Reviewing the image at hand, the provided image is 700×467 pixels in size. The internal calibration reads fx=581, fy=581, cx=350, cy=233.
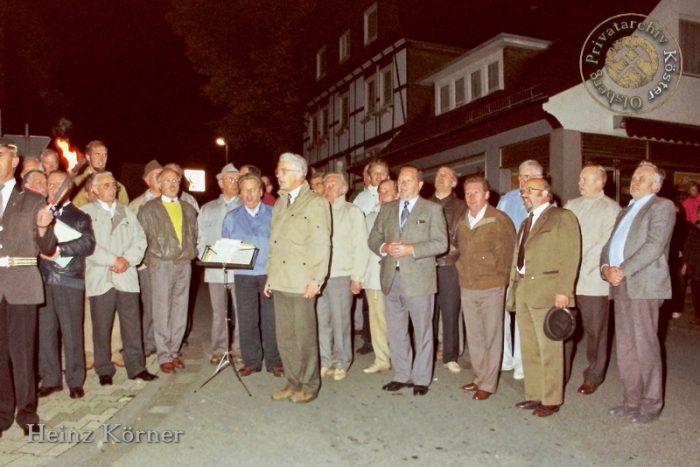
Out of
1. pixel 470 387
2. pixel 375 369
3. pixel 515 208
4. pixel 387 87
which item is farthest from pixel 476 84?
pixel 470 387

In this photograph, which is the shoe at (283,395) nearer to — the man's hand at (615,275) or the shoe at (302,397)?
the shoe at (302,397)

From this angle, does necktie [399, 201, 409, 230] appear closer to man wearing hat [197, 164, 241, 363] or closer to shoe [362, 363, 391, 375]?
shoe [362, 363, 391, 375]

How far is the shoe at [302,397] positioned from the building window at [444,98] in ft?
50.5

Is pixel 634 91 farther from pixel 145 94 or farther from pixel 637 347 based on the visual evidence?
pixel 145 94

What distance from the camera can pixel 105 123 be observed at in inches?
821

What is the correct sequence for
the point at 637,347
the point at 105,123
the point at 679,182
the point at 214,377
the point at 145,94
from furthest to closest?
the point at 145,94
the point at 105,123
the point at 679,182
the point at 214,377
the point at 637,347

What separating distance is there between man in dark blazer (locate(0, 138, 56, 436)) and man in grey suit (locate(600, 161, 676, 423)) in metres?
4.88

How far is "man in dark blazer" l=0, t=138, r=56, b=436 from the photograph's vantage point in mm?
4551

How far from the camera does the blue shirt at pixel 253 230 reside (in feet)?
21.9

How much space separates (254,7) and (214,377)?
23.3 m

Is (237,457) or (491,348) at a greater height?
(491,348)

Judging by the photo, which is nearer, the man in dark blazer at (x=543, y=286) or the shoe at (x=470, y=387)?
the man in dark blazer at (x=543, y=286)

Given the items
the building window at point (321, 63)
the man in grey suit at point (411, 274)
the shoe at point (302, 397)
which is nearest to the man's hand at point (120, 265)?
the shoe at point (302, 397)

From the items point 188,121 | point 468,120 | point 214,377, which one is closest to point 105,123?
point 188,121
